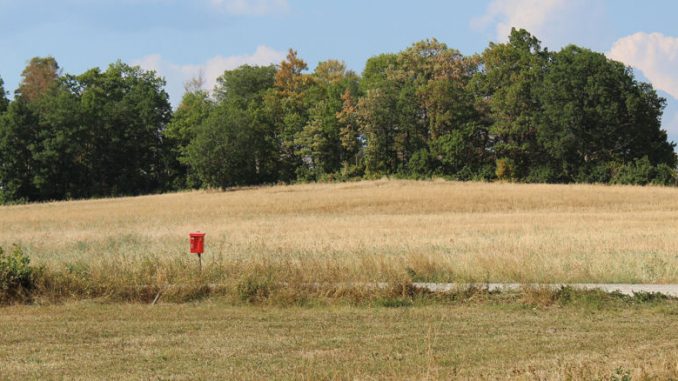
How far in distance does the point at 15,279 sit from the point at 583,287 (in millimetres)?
10768

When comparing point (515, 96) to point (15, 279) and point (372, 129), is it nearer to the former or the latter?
point (372, 129)

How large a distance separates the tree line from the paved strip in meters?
54.6

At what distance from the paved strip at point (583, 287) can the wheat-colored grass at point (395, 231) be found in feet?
1.81

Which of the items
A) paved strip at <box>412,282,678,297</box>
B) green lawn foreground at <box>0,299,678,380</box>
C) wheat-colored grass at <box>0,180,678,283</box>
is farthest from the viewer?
wheat-colored grass at <box>0,180,678,283</box>

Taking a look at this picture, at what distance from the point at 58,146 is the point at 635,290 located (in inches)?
3046

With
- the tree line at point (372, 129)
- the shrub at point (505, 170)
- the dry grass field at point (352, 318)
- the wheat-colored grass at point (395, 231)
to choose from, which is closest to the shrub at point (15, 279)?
the dry grass field at point (352, 318)

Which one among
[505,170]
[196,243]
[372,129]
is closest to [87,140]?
[372,129]

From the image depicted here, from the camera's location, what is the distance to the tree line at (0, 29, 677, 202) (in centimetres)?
7025

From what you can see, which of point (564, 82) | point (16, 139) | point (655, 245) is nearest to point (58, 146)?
point (16, 139)

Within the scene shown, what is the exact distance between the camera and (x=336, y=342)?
963 centimetres

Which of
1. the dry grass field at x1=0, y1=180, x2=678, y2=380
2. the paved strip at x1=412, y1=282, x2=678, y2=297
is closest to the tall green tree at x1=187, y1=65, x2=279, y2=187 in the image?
the dry grass field at x1=0, y1=180, x2=678, y2=380

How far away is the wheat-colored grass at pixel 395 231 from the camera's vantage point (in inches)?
594

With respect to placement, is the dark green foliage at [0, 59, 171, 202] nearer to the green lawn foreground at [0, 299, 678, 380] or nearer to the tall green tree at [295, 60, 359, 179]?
the tall green tree at [295, 60, 359, 179]

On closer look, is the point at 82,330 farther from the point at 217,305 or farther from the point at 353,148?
the point at 353,148
